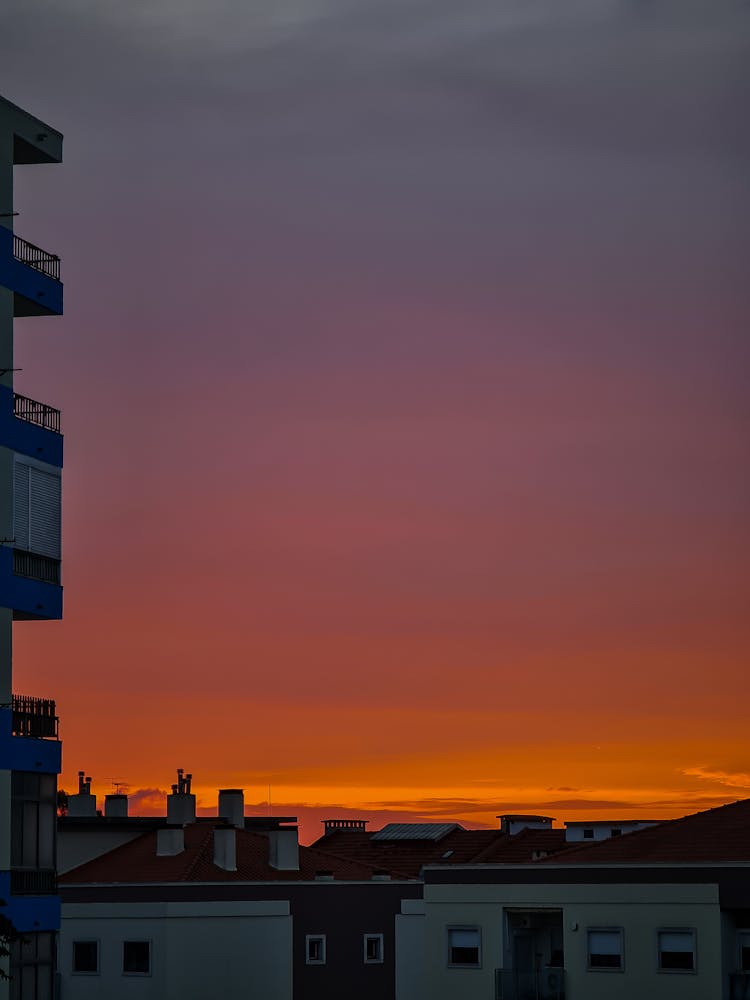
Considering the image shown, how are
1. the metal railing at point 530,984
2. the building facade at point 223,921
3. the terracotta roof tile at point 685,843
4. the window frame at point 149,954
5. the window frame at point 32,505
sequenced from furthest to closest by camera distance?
1. the building facade at point 223,921
2. the window frame at point 149,954
3. the metal railing at point 530,984
4. the terracotta roof tile at point 685,843
5. the window frame at point 32,505

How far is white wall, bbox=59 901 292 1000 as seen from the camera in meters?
71.9

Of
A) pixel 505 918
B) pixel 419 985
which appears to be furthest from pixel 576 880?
pixel 419 985

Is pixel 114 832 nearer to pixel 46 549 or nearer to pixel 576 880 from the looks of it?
pixel 576 880

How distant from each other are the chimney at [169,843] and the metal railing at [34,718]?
83.5ft

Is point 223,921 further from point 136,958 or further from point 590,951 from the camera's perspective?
point 590,951

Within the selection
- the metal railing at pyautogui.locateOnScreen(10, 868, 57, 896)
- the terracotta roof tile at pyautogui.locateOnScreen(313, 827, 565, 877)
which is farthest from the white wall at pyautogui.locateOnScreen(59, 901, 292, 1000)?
the metal railing at pyautogui.locateOnScreen(10, 868, 57, 896)

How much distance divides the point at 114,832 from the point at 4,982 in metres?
31.5

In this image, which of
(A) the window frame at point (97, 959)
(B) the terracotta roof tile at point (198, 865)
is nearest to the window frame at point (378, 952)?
(B) the terracotta roof tile at point (198, 865)

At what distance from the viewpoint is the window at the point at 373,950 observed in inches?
3029

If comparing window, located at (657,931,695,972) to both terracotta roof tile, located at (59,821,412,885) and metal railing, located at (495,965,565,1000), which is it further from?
terracotta roof tile, located at (59,821,412,885)

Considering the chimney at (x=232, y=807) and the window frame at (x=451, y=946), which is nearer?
the window frame at (x=451, y=946)

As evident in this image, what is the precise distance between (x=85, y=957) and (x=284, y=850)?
950 cm

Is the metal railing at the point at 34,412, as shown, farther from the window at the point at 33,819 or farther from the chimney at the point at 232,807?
the chimney at the point at 232,807

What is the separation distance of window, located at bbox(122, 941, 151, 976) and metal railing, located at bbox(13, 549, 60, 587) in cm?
2430
